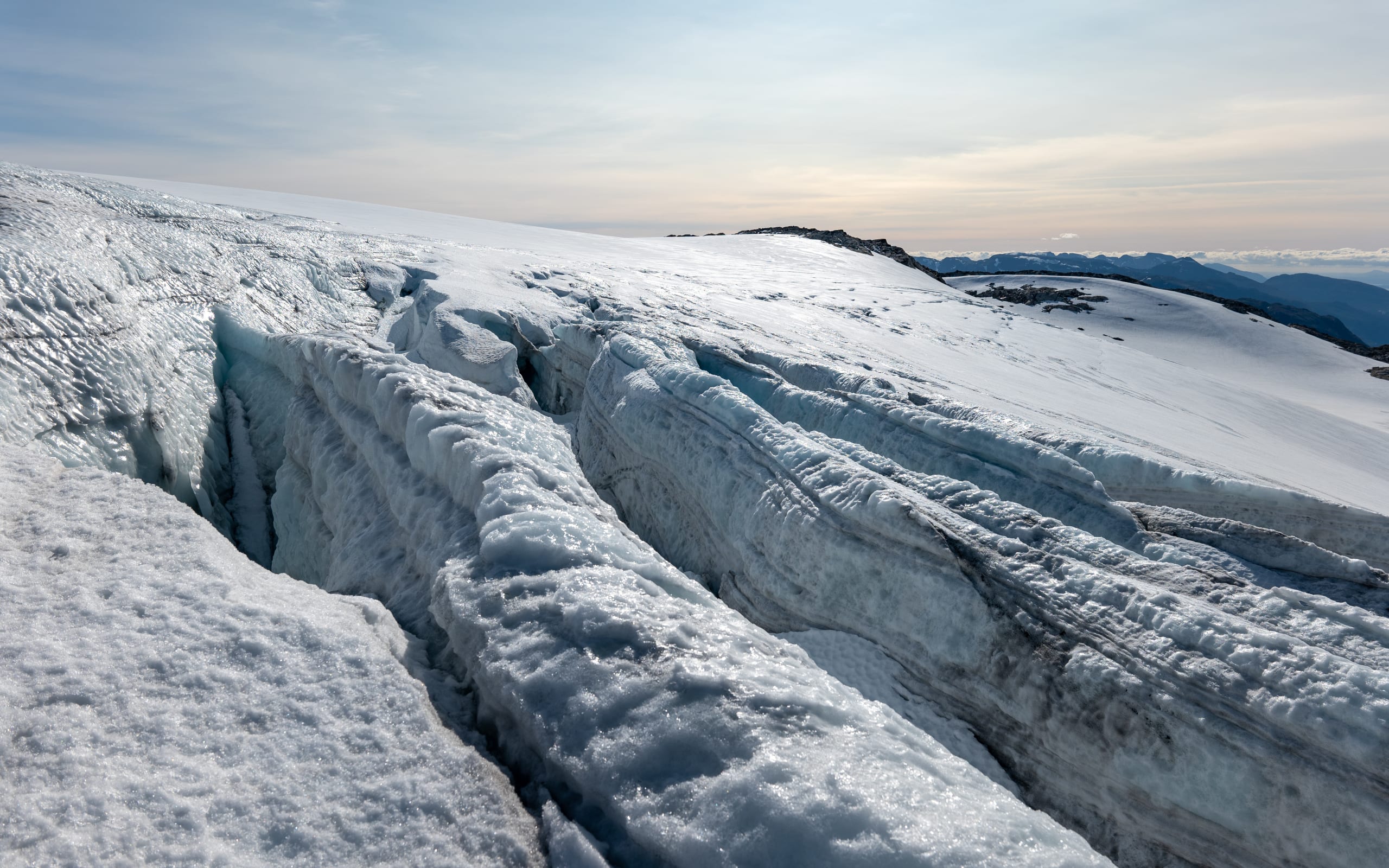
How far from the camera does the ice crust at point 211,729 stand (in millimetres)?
1838

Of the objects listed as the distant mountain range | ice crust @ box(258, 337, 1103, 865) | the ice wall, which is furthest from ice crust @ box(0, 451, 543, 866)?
the distant mountain range

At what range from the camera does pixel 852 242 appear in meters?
31.9

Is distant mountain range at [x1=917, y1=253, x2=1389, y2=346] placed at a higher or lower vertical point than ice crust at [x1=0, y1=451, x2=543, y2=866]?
higher

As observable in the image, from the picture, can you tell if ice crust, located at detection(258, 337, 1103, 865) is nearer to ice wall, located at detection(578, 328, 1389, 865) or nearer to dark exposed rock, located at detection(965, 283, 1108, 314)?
ice wall, located at detection(578, 328, 1389, 865)

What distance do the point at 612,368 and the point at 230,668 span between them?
5528 millimetres

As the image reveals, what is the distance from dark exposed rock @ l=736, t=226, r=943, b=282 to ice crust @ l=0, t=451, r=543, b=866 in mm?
28735

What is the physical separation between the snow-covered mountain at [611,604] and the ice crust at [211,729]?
1 cm

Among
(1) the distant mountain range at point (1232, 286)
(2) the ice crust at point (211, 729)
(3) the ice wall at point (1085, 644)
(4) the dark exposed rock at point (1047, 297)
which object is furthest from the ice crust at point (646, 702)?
(1) the distant mountain range at point (1232, 286)

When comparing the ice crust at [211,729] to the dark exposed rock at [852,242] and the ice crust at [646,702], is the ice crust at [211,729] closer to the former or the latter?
the ice crust at [646,702]

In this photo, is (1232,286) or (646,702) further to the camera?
(1232,286)

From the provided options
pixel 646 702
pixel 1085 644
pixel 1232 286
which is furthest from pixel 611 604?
pixel 1232 286

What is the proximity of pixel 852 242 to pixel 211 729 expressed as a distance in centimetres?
3247

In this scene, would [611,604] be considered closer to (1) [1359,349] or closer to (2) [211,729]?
(2) [211,729]

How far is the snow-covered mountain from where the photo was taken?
6.63 feet
